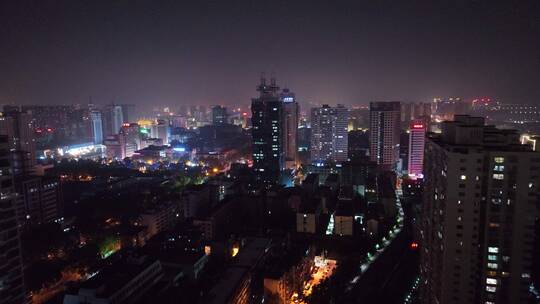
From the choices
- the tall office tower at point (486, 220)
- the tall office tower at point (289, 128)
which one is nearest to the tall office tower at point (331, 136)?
the tall office tower at point (289, 128)

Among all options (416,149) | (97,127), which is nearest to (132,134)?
(97,127)

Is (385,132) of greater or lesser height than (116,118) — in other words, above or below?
below

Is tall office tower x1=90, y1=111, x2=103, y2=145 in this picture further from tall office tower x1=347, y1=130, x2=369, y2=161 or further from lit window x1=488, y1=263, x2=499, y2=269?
lit window x1=488, y1=263, x2=499, y2=269

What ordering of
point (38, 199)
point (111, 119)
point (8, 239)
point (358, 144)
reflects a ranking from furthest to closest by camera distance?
point (111, 119), point (358, 144), point (38, 199), point (8, 239)

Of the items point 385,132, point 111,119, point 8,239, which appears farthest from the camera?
point 111,119

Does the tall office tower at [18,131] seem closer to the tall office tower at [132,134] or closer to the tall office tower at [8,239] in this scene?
the tall office tower at [132,134]

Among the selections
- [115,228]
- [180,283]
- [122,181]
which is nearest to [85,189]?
[122,181]

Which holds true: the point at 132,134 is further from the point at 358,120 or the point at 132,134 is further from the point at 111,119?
the point at 358,120
